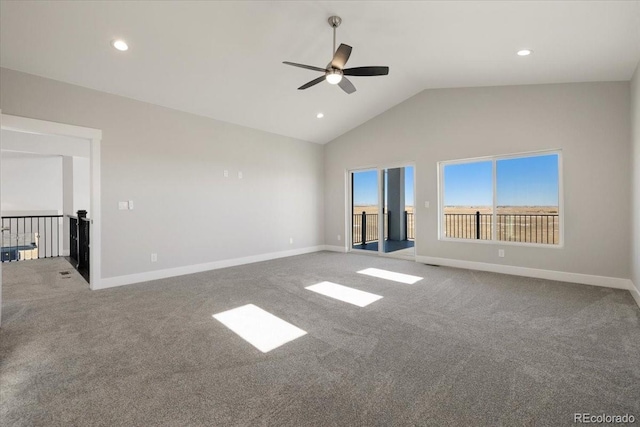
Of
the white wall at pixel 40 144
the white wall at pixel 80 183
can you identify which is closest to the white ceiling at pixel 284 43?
the white wall at pixel 40 144


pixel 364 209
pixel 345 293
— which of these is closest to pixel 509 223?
pixel 364 209

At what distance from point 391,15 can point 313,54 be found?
1.23 m

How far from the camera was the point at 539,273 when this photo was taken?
462cm

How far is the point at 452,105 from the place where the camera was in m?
5.43

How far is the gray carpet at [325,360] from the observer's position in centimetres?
166

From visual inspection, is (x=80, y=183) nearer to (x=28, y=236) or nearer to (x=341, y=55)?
(x=28, y=236)

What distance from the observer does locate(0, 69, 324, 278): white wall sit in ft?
13.1

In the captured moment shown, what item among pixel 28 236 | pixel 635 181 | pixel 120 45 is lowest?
pixel 28 236

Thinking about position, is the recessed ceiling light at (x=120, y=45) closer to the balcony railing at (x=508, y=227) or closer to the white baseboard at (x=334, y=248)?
the white baseboard at (x=334, y=248)

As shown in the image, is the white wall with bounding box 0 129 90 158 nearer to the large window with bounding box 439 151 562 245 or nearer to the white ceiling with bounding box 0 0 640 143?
the white ceiling with bounding box 0 0 640 143

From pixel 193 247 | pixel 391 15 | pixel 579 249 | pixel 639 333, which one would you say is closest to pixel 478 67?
pixel 391 15

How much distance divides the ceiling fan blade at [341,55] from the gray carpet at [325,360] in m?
2.78

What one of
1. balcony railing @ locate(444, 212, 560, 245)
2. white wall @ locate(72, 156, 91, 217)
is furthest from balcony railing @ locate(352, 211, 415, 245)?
white wall @ locate(72, 156, 91, 217)

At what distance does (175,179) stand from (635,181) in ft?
21.6
